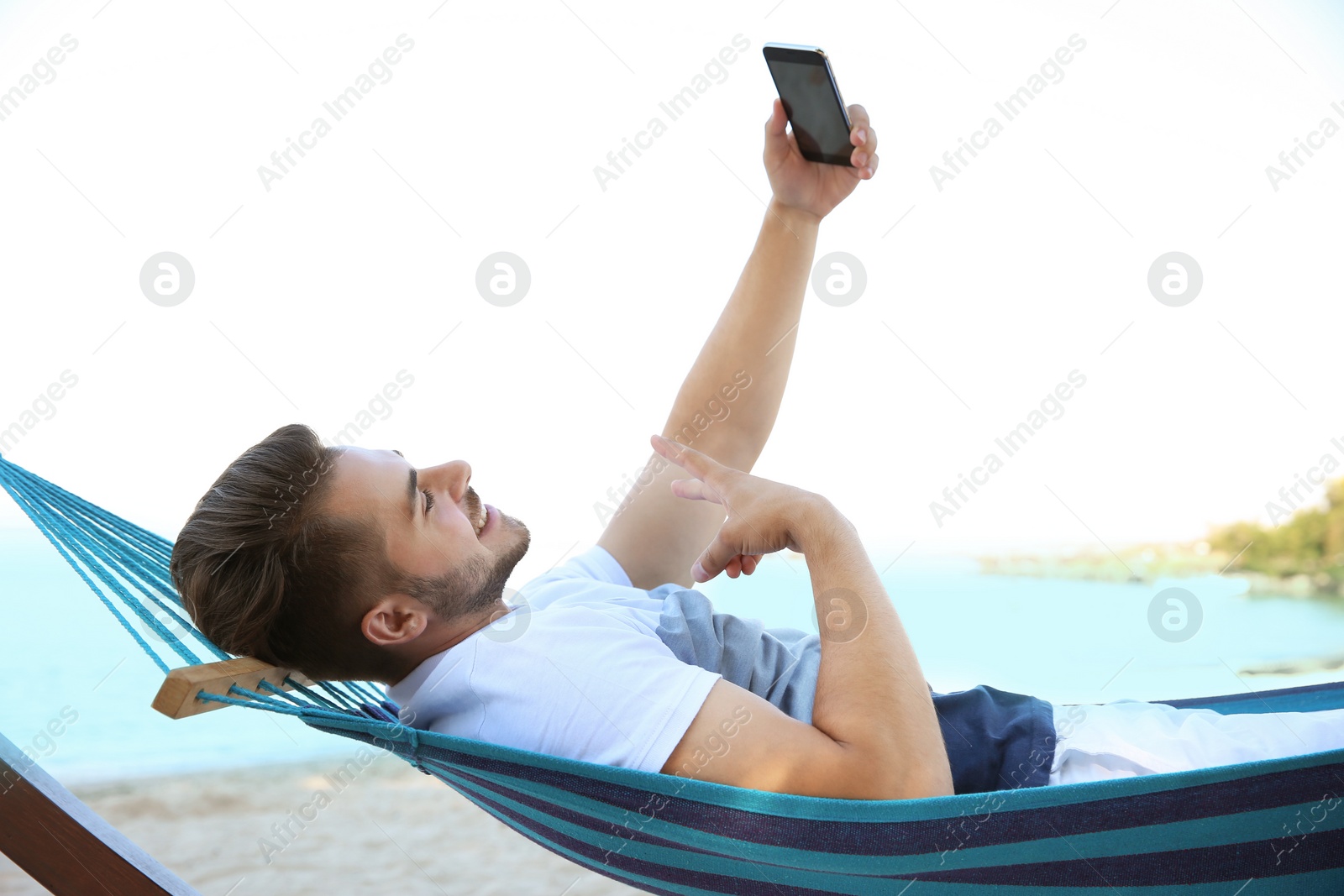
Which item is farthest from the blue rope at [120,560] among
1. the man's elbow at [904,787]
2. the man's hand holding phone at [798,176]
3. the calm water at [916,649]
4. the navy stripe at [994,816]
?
the calm water at [916,649]

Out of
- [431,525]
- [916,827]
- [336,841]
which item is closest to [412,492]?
[431,525]

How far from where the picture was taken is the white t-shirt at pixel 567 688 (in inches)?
39.9

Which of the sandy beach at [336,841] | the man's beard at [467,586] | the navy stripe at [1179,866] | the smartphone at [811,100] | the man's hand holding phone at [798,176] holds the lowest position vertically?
the sandy beach at [336,841]

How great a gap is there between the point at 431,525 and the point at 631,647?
0.37m

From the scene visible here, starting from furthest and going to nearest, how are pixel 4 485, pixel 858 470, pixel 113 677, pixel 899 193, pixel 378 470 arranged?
pixel 899 193
pixel 858 470
pixel 113 677
pixel 4 485
pixel 378 470

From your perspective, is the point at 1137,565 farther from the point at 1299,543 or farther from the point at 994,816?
the point at 994,816

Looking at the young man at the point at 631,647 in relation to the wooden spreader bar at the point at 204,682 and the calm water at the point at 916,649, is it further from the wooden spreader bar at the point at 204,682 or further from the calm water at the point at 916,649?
the calm water at the point at 916,649

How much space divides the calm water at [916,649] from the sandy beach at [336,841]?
0.71 m

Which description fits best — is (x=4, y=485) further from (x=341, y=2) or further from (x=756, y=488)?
(x=341, y=2)

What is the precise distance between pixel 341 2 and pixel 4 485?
1851 cm

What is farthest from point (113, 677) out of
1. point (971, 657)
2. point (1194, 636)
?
point (1194, 636)

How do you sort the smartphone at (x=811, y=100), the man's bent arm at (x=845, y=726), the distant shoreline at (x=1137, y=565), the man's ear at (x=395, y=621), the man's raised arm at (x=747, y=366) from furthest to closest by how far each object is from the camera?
the distant shoreline at (x=1137, y=565) < the man's raised arm at (x=747, y=366) < the smartphone at (x=811, y=100) < the man's ear at (x=395, y=621) < the man's bent arm at (x=845, y=726)

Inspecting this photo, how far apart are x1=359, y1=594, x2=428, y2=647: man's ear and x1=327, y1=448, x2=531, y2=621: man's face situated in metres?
0.02

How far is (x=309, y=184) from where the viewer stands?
1542 centimetres
